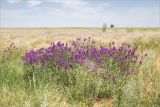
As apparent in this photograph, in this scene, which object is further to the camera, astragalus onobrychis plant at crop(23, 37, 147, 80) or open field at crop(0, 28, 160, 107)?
astragalus onobrychis plant at crop(23, 37, 147, 80)

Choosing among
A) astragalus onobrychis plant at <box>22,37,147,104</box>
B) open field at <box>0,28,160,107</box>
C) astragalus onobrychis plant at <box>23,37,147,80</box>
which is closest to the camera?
open field at <box>0,28,160,107</box>

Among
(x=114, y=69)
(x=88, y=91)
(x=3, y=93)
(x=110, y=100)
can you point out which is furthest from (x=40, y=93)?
(x=114, y=69)

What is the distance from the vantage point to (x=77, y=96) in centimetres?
484

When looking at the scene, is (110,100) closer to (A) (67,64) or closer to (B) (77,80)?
(B) (77,80)

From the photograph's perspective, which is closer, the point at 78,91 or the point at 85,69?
the point at 78,91

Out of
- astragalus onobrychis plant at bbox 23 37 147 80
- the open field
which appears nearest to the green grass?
the open field

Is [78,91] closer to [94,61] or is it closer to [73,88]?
[73,88]

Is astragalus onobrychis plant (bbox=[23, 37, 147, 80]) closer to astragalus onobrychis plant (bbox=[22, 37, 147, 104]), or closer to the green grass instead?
astragalus onobrychis plant (bbox=[22, 37, 147, 104])

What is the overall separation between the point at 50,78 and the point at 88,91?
819 millimetres

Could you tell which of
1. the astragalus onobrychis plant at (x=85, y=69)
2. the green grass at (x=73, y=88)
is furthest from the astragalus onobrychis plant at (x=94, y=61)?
the green grass at (x=73, y=88)

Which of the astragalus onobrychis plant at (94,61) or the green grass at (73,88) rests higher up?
the astragalus onobrychis plant at (94,61)

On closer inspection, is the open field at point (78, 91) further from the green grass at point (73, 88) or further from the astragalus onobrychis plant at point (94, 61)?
the astragalus onobrychis plant at point (94, 61)

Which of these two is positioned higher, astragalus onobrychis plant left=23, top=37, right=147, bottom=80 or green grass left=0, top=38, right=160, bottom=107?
astragalus onobrychis plant left=23, top=37, right=147, bottom=80

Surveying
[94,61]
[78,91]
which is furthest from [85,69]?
[78,91]
